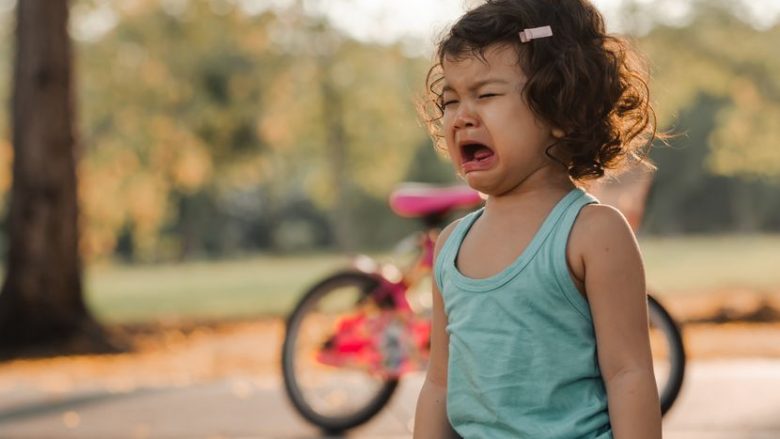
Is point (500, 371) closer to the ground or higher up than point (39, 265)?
higher up

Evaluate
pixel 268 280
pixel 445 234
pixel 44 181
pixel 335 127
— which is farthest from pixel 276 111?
pixel 445 234

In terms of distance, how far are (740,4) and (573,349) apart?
54.1ft

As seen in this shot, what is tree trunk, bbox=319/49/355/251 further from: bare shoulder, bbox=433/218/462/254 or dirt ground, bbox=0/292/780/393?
bare shoulder, bbox=433/218/462/254

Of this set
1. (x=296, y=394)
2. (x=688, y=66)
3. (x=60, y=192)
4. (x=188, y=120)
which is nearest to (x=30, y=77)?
(x=60, y=192)

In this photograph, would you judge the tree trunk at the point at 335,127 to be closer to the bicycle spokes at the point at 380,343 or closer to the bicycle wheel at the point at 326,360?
the bicycle wheel at the point at 326,360

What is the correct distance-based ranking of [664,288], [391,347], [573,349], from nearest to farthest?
1. [573,349]
2. [391,347]
3. [664,288]

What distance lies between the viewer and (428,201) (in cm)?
525

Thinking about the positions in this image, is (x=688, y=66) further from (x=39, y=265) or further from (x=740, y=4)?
(x=39, y=265)

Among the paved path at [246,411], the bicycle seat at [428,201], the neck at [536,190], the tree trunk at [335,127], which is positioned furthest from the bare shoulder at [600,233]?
the tree trunk at [335,127]

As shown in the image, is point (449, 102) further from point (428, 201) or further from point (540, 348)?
point (428, 201)

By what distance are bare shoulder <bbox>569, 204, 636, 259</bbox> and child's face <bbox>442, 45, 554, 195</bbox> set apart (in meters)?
0.15

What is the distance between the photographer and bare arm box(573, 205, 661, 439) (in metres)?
1.99

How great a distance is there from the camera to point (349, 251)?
→ 103 ft

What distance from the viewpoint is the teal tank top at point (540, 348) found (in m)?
2.04
